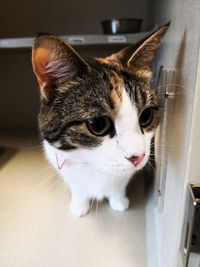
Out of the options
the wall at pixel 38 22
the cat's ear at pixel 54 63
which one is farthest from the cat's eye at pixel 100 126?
the wall at pixel 38 22

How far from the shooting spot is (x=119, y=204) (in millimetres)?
854

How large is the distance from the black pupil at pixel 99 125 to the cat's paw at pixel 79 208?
350 mm

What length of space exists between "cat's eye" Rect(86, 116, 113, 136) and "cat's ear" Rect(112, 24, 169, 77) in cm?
17

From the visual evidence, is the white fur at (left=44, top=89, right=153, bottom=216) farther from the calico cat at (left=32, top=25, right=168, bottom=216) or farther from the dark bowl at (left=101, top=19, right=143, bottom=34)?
the dark bowl at (left=101, top=19, right=143, bottom=34)

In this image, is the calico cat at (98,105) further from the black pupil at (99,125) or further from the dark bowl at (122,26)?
the dark bowl at (122,26)

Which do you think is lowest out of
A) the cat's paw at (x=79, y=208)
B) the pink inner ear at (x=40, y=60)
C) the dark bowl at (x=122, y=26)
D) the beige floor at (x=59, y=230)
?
the beige floor at (x=59, y=230)

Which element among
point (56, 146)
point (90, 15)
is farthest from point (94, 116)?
point (90, 15)

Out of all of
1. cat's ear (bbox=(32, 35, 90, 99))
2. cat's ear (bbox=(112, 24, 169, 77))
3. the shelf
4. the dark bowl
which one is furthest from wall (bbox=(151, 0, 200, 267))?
the dark bowl

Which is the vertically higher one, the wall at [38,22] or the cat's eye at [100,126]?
the wall at [38,22]

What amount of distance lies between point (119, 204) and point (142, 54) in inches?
17.9

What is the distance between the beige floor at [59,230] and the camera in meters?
0.68

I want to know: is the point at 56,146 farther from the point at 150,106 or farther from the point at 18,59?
the point at 18,59

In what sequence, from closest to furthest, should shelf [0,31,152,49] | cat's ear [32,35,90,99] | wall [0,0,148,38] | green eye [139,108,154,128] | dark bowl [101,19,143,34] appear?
A: cat's ear [32,35,90,99] < green eye [139,108,154,128] < shelf [0,31,152,49] < dark bowl [101,19,143,34] < wall [0,0,148,38]

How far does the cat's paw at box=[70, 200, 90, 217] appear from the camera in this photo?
2.73 feet
